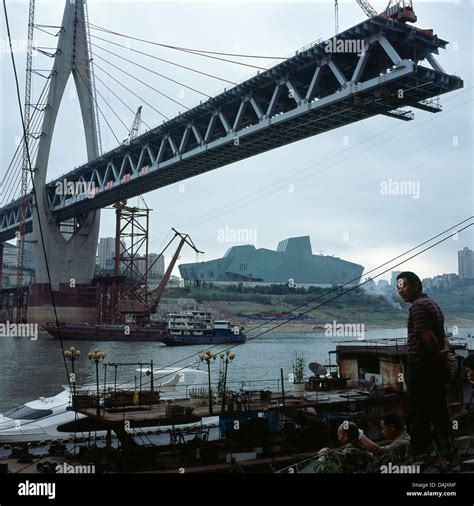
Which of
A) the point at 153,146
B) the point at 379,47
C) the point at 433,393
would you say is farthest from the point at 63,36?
the point at 433,393

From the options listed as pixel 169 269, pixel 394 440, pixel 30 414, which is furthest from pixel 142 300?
pixel 394 440

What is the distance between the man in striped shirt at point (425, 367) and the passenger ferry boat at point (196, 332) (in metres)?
67.5

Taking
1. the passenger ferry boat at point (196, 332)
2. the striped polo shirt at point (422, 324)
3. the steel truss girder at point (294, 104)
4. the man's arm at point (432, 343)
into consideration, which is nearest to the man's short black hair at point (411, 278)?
the striped polo shirt at point (422, 324)

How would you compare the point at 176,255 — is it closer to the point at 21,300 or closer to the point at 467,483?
the point at 21,300

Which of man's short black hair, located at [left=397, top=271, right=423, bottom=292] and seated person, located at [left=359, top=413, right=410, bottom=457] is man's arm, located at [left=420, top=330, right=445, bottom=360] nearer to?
man's short black hair, located at [left=397, top=271, right=423, bottom=292]

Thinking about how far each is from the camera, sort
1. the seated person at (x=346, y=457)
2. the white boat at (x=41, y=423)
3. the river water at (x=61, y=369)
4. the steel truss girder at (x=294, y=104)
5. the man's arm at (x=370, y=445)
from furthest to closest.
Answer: the steel truss girder at (x=294, y=104), the river water at (x=61, y=369), the white boat at (x=41, y=423), the man's arm at (x=370, y=445), the seated person at (x=346, y=457)

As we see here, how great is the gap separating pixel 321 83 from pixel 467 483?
117 ft

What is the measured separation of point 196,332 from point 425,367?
7182 centimetres

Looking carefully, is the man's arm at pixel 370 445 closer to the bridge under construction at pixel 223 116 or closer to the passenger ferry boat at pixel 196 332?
the bridge under construction at pixel 223 116

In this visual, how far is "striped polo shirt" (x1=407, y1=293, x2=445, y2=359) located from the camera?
4.74 m

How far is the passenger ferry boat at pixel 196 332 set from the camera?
72562 mm

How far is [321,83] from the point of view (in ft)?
123

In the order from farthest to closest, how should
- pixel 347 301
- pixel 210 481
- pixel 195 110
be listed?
pixel 347 301
pixel 195 110
pixel 210 481

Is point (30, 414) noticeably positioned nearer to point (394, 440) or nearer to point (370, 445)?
Result: point (394, 440)
